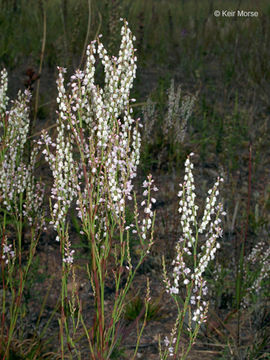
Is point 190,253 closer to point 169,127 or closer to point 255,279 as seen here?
point 255,279

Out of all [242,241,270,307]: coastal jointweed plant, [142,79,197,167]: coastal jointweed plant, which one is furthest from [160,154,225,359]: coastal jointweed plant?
[142,79,197,167]: coastal jointweed plant

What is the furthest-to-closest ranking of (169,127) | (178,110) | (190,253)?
(169,127)
(178,110)
(190,253)

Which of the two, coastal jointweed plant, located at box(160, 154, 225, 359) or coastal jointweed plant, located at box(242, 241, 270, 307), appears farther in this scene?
coastal jointweed plant, located at box(242, 241, 270, 307)

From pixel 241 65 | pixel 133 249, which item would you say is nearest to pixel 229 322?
pixel 133 249

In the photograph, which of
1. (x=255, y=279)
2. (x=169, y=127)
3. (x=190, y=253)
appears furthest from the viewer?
(x=169, y=127)

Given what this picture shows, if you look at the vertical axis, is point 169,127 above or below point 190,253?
above

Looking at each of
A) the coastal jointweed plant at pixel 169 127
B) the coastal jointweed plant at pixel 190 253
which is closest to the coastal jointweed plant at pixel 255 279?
the coastal jointweed plant at pixel 190 253

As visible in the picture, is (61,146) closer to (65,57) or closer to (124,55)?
(124,55)

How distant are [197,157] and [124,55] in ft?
8.09

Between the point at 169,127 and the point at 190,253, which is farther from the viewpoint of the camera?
the point at 169,127

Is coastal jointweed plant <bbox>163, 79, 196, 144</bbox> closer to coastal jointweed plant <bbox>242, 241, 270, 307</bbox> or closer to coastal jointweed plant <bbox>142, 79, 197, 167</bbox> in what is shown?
coastal jointweed plant <bbox>142, 79, 197, 167</bbox>

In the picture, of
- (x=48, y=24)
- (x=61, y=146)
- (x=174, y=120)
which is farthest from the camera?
(x=48, y=24)

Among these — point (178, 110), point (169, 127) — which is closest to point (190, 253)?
point (178, 110)

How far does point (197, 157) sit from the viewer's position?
4.04m
